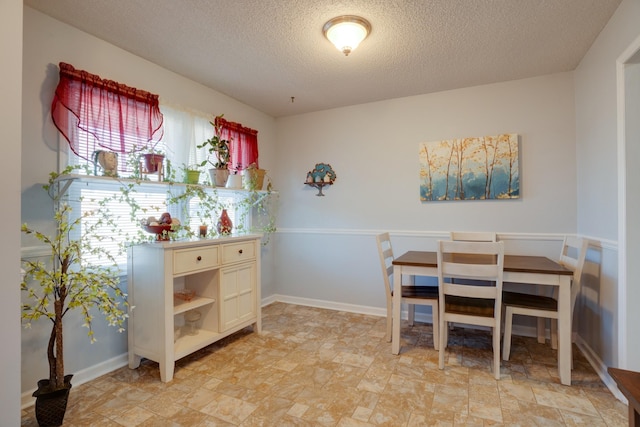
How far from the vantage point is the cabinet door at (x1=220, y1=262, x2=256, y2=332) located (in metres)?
2.57

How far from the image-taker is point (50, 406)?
163cm

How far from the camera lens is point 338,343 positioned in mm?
2707

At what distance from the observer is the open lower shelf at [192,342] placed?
7.30 ft

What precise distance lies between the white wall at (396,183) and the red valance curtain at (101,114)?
1858 mm

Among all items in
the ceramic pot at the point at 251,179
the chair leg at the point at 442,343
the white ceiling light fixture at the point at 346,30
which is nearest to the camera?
the white ceiling light fixture at the point at 346,30

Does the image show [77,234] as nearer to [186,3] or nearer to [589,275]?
[186,3]

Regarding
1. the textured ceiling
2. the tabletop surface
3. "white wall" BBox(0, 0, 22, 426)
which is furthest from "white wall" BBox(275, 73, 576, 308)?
"white wall" BBox(0, 0, 22, 426)

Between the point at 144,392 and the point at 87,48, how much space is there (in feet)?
7.83

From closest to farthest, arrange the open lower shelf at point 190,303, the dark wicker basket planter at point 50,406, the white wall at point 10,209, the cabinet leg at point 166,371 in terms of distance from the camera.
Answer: the white wall at point 10,209 < the dark wicker basket planter at point 50,406 < the cabinet leg at point 166,371 < the open lower shelf at point 190,303

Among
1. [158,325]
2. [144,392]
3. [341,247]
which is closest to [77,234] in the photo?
[158,325]

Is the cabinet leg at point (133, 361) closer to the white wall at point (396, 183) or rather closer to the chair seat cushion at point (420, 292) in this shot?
the white wall at point (396, 183)

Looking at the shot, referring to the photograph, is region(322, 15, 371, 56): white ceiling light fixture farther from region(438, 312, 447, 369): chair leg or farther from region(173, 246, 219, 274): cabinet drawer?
region(438, 312, 447, 369): chair leg

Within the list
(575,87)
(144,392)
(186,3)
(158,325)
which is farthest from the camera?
(575,87)

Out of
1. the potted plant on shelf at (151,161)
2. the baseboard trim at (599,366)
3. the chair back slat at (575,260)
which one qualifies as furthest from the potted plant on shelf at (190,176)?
the baseboard trim at (599,366)
